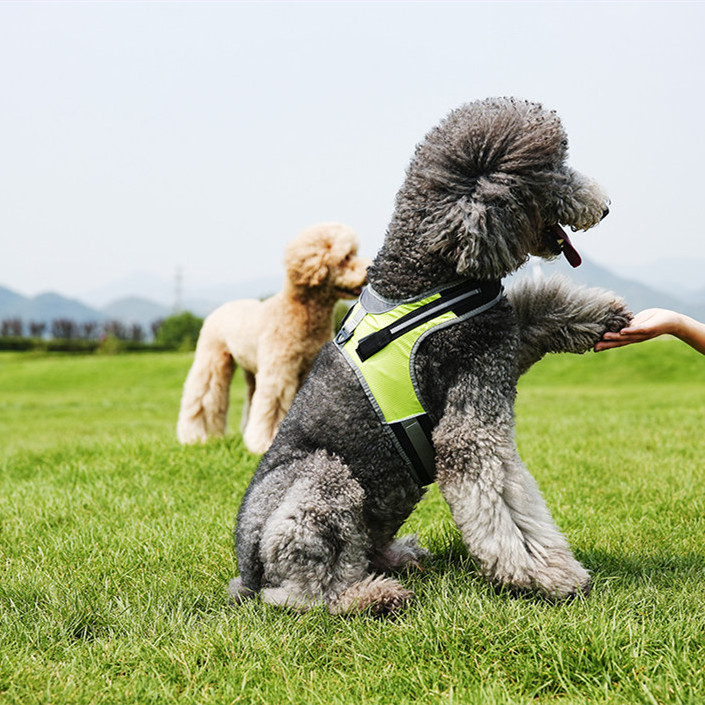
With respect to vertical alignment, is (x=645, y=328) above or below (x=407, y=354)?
above

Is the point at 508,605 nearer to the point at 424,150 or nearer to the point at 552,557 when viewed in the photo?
the point at 552,557

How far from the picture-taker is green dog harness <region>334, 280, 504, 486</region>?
10.4 feet

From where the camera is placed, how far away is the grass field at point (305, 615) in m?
2.65

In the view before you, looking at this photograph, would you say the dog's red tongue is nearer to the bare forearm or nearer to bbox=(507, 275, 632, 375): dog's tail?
bbox=(507, 275, 632, 375): dog's tail

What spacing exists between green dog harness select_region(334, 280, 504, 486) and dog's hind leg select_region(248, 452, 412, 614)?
312mm

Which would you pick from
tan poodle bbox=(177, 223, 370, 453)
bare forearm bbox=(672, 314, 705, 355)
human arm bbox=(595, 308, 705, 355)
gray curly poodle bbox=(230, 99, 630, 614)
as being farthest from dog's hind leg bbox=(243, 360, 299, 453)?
bare forearm bbox=(672, 314, 705, 355)

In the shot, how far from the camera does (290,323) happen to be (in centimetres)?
673

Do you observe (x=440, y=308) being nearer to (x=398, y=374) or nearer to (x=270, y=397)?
(x=398, y=374)

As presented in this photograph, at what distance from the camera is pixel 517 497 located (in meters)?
3.16

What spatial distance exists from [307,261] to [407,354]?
3363mm

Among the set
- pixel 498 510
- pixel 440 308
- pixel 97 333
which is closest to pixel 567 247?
pixel 440 308

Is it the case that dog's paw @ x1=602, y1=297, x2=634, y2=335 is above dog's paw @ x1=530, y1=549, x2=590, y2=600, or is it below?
above

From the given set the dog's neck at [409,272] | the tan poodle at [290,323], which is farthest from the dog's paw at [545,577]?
the tan poodle at [290,323]

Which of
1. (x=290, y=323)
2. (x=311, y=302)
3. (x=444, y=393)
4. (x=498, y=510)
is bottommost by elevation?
(x=498, y=510)
